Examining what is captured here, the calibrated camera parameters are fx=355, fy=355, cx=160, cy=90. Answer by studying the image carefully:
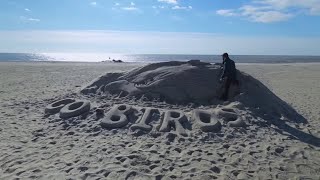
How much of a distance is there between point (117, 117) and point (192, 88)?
2771 mm

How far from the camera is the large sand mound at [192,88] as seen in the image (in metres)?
10.6

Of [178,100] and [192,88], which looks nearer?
[178,100]

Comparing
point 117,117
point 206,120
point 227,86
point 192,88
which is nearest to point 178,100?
point 192,88

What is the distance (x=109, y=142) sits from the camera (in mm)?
7855

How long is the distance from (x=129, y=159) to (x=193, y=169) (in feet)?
4.14

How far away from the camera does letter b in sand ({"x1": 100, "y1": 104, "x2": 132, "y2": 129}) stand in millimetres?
8867

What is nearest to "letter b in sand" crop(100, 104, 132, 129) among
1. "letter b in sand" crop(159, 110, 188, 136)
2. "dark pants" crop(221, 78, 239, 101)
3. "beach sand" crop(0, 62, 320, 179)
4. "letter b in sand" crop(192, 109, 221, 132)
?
"beach sand" crop(0, 62, 320, 179)

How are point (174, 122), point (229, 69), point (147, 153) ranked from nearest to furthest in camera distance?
point (147, 153) < point (174, 122) < point (229, 69)

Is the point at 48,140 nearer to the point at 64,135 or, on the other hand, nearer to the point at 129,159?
the point at 64,135

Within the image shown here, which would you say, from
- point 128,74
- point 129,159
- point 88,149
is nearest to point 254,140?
point 129,159

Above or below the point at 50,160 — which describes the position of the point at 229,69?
above

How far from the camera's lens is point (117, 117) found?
9414 millimetres

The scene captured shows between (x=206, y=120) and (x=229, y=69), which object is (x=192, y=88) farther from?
(x=206, y=120)

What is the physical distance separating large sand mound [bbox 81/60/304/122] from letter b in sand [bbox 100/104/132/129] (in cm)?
109
